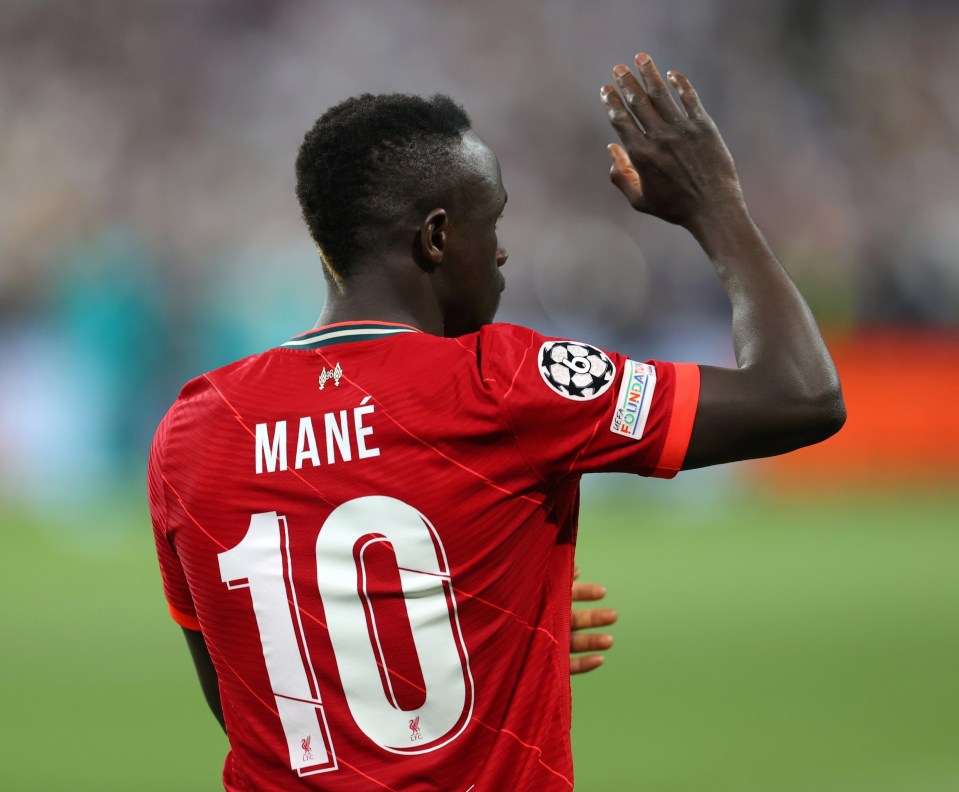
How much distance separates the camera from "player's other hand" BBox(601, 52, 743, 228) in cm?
183

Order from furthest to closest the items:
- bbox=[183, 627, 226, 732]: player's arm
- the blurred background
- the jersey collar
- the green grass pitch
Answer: the blurred background → the green grass pitch → bbox=[183, 627, 226, 732]: player's arm → the jersey collar

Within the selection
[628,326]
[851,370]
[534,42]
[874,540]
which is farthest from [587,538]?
[534,42]

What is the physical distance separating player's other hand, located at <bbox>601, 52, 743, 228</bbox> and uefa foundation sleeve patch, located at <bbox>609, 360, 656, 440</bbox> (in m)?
0.30

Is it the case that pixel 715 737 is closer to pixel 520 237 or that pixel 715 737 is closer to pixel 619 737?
pixel 619 737

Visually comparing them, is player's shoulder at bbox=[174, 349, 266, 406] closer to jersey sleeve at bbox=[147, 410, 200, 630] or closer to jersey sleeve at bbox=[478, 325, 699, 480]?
jersey sleeve at bbox=[147, 410, 200, 630]

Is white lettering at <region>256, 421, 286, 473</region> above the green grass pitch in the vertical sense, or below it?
above

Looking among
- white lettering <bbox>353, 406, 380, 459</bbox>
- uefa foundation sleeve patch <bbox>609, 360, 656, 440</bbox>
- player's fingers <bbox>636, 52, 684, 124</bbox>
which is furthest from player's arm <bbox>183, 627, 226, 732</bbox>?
player's fingers <bbox>636, 52, 684, 124</bbox>

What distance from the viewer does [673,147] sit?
6.03ft

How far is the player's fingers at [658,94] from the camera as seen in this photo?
183cm

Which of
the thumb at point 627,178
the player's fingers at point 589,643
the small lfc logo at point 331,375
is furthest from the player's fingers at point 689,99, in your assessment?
the player's fingers at point 589,643

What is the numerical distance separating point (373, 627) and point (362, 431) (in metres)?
0.27

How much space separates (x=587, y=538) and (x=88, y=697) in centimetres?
503

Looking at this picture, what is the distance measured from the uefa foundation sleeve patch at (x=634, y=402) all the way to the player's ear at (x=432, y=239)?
0.37 m

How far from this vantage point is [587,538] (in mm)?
10242
